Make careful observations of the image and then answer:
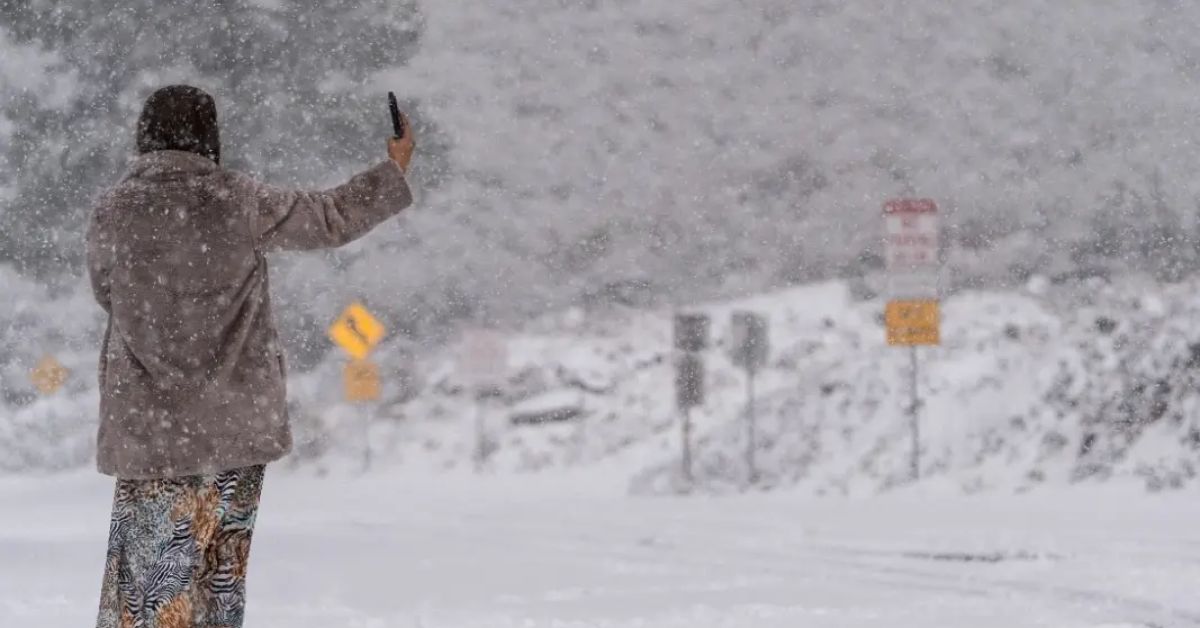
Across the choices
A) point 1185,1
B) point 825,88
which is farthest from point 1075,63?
point 825,88

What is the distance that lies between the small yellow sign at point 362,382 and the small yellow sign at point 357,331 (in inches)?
10.4

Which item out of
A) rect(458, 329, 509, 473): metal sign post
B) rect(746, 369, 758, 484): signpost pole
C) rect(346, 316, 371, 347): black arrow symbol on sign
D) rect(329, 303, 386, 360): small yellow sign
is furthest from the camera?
rect(346, 316, 371, 347): black arrow symbol on sign

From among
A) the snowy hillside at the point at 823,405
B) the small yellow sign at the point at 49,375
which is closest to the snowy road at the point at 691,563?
the snowy hillside at the point at 823,405

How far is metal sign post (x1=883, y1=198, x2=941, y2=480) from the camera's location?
54.4ft

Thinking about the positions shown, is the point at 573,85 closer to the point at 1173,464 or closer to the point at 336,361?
the point at 336,361

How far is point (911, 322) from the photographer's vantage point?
1683cm

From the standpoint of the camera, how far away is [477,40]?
27109 millimetres

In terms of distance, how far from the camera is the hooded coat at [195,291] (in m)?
3.90

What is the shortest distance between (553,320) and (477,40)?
5.12 metres

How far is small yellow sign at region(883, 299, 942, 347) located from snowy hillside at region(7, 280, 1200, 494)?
6.34 ft

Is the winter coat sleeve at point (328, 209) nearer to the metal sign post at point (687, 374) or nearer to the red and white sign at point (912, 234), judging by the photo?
the red and white sign at point (912, 234)

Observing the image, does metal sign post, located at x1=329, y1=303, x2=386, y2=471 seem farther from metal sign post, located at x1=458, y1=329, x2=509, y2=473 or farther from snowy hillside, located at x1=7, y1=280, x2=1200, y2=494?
metal sign post, located at x1=458, y1=329, x2=509, y2=473

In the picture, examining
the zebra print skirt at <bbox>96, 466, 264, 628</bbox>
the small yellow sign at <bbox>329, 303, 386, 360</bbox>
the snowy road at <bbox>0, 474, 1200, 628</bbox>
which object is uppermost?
the small yellow sign at <bbox>329, 303, 386, 360</bbox>

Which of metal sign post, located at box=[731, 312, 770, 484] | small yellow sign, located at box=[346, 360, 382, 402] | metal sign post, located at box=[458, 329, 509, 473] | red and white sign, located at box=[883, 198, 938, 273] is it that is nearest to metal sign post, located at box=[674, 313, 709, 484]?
metal sign post, located at box=[731, 312, 770, 484]
